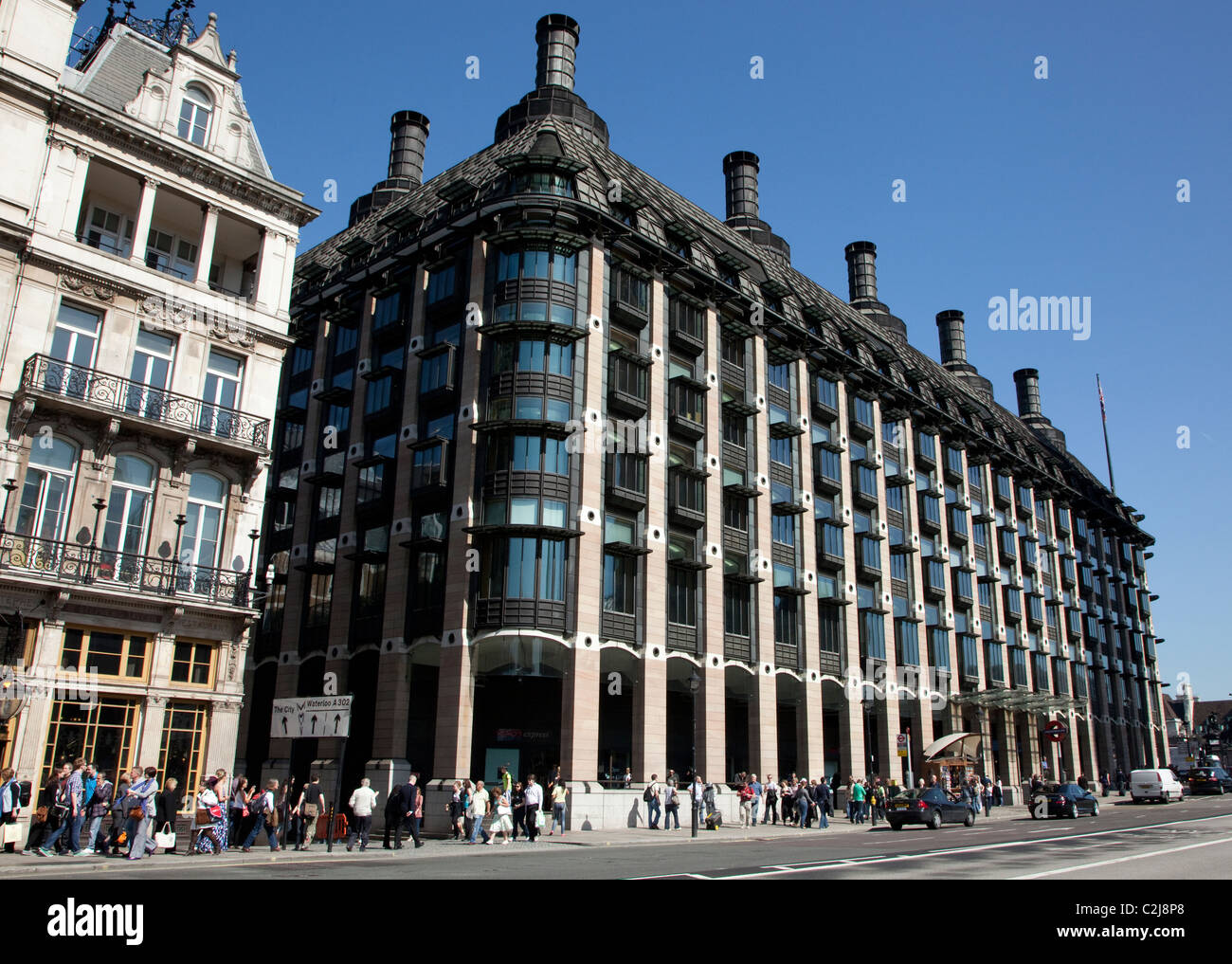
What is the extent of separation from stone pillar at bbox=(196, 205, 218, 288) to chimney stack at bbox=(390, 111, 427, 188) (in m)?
37.1

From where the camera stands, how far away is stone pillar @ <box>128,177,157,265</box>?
24.9m

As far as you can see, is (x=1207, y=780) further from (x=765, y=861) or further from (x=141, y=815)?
(x=141, y=815)

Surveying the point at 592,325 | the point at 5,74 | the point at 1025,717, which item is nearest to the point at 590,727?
the point at 592,325

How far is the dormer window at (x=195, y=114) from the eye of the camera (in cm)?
2664

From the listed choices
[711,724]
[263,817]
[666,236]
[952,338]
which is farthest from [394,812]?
[952,338]

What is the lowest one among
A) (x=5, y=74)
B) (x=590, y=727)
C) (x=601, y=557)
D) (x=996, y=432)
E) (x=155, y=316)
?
(x=590, y=727)

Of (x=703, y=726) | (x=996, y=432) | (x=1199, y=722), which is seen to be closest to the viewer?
(x=703, y=726)

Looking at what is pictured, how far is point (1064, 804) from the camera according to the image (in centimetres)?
3769

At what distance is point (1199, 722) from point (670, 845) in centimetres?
18041

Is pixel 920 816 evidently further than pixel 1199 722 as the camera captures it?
No

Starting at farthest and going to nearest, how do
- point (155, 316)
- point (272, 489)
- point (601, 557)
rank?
point (272, 489) < point (601, 557) < point (155, 316)
